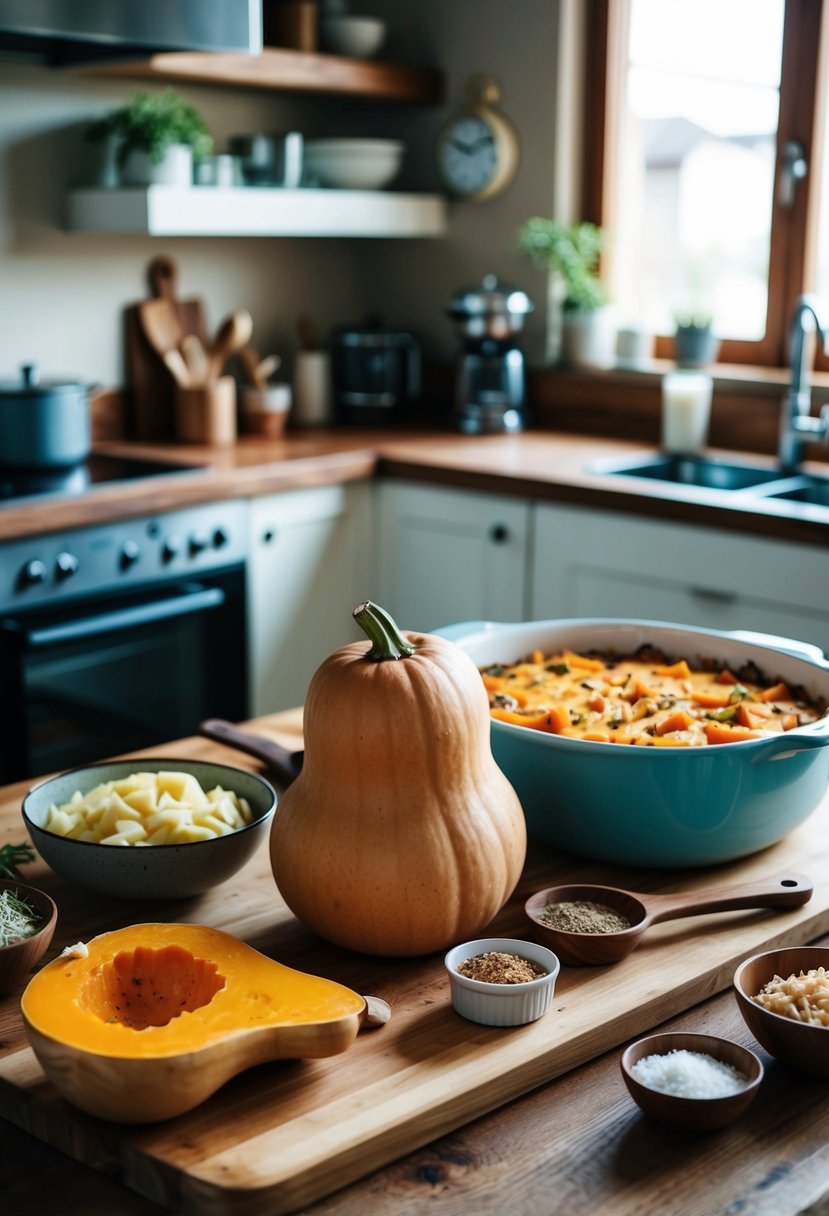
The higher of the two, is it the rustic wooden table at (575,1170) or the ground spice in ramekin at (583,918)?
the ground spice in ramekin at (583,918)

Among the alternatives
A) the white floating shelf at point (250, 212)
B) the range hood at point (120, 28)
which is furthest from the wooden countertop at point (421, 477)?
the range hood at point (120, 28)

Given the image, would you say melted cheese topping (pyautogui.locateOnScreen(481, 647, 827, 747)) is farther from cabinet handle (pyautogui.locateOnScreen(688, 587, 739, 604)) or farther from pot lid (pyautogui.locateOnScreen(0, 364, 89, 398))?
pot lid (pyautogui.locateOnScreen(0, 364, 89, 398))

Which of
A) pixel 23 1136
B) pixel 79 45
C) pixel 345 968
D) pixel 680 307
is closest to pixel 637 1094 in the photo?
pixel 345 968

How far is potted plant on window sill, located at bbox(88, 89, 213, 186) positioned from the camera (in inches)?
132

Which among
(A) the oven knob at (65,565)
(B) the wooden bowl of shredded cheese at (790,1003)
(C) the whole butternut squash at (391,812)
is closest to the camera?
(B) the wooden bowl of shredded cheese at (790,1003)

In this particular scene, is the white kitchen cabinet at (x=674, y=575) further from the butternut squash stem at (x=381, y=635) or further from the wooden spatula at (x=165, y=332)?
the butternut squash stem at (x=381, y=635)

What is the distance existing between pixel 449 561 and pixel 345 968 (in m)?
2.24

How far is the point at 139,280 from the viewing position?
369cm

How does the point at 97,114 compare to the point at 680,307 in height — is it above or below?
above

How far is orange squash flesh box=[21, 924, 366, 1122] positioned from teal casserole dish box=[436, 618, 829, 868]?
14.8 inches

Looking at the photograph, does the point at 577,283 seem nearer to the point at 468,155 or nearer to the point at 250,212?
the point at 468,155

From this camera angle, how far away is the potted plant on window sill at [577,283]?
3.71 m

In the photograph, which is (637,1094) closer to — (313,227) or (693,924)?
(693,924)

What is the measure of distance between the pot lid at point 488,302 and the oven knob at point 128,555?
46.7 inches
